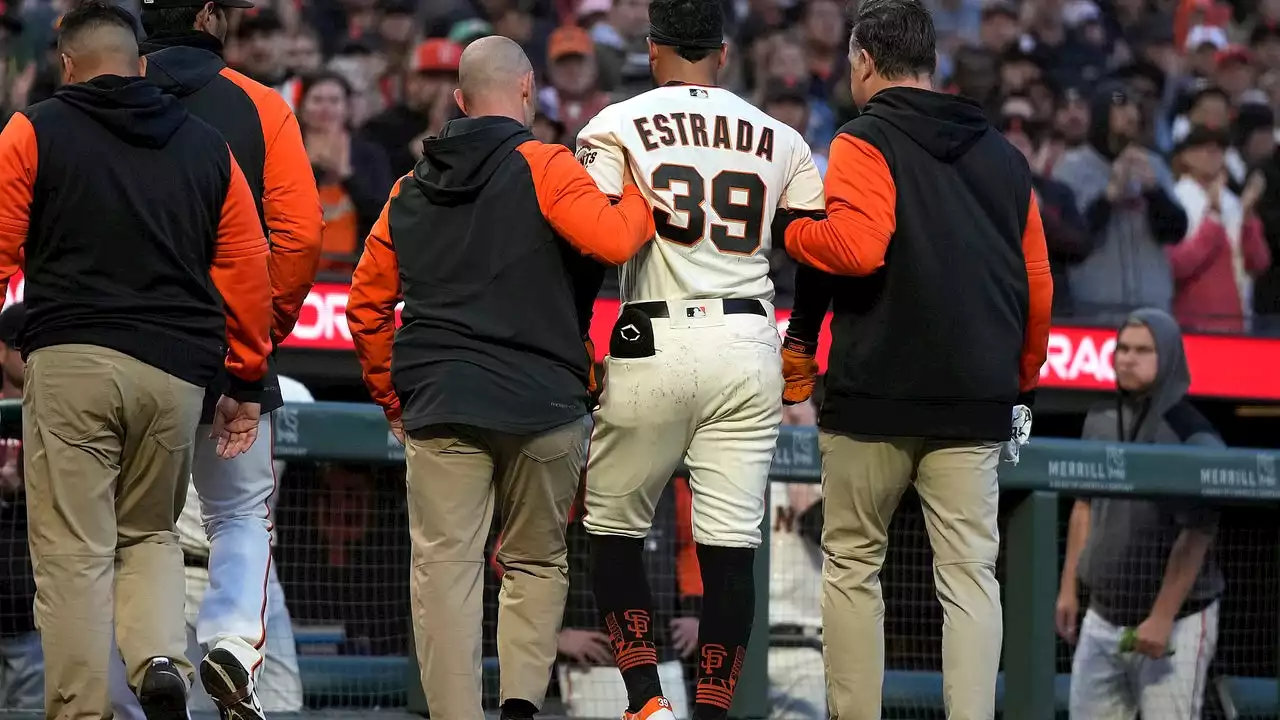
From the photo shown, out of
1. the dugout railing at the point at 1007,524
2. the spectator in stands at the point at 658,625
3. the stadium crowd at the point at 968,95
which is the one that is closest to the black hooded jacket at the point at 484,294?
the dugout railing at the point at 1007,524

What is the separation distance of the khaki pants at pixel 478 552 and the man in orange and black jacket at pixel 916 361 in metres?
0.76

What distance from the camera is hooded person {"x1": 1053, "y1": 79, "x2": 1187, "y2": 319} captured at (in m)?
9.16

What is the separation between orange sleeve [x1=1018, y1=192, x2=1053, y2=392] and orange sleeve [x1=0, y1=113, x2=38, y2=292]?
2.63 m

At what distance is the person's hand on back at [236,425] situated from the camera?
465cm

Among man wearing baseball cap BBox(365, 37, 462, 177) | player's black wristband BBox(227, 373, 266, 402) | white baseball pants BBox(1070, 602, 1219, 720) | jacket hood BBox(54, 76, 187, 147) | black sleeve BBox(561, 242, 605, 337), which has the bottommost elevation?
white baseball pants BBox(1070, 602, 1219, 720)

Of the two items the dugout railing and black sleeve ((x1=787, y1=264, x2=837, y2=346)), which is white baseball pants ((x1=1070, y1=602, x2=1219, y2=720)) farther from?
black sleeve ((x1=787, y1=264, x2=837, y2=346))

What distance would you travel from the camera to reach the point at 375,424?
6.00 m

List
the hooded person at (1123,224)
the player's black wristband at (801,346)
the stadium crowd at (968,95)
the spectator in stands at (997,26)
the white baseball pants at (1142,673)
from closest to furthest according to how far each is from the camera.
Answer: the player's black wristband at (801,346), the white baseball pants at (1142,673), the stadium crowd at (968,95), the hooded person at (1123,224), the spectator in stands at (997,26)

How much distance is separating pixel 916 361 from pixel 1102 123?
20.6 feet

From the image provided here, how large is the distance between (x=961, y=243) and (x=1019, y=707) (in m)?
2.11

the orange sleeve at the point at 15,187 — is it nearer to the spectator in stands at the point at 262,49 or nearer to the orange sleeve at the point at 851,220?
the orange sleeve at the point at 851,220

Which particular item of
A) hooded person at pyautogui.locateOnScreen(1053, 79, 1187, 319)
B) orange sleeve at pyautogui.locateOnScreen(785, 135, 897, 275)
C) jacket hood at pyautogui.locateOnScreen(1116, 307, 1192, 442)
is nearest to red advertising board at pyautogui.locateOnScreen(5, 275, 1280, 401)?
hooded person at pyautogui.locateOnScreen(1053, 79, 1187, 319)

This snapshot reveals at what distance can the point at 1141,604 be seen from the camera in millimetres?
6570

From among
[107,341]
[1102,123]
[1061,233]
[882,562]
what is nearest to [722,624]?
[882,562]
